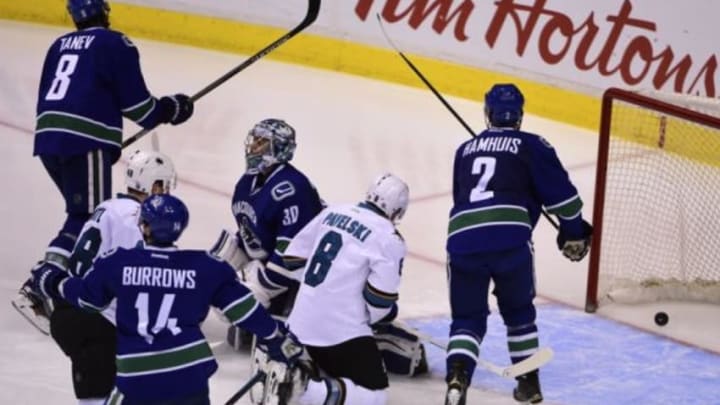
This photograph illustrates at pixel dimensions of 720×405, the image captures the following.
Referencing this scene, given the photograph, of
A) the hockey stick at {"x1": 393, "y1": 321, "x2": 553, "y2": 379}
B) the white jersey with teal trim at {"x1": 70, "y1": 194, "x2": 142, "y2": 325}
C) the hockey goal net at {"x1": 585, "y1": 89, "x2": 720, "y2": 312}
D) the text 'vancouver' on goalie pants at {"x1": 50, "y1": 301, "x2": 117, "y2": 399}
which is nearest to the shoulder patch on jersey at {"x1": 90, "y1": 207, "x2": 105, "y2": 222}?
the white jersey with teal trim at {"x1": 70, "y1": 194, "x2": 142, "y2": 325}

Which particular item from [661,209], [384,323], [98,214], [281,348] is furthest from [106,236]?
[661,209]

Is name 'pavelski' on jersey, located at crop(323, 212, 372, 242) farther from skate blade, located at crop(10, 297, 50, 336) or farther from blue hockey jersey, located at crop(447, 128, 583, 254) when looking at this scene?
skate blade, located at crop(10, 297, 50, 336)

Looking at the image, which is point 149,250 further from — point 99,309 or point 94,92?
point 94,92

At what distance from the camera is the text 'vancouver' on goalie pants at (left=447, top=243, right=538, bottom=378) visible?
204 inches

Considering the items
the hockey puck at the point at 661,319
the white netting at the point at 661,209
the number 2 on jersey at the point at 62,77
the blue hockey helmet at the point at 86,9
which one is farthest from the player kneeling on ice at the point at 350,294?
the white netting at the point at 661,209

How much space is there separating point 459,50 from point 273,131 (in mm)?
3617

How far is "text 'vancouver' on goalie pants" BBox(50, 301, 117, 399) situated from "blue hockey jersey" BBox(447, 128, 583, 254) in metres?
1.13

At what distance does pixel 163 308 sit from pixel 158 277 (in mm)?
79

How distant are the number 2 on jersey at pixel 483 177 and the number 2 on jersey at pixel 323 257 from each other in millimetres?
509

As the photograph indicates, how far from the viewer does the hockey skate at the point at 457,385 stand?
4.97 metres

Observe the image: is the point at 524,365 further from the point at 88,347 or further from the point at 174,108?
the point at 174,108

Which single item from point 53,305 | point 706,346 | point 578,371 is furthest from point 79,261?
point 706,346

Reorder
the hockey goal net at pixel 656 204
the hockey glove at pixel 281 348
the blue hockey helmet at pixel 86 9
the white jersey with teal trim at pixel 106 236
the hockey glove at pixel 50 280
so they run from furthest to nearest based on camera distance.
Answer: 1. the hockey goal net at pixel 656 204
2. the blue hockey helmet at pixel 86 9
3. the white jersey with teal trim at pixel 106 236
4. the hockey glove at pixel 50 280
5. the hockey glove at pixel 281 348

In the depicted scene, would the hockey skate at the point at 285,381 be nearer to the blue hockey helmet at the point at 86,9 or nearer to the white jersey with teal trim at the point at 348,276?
the white jersey with teal trim at the point at 348,276
